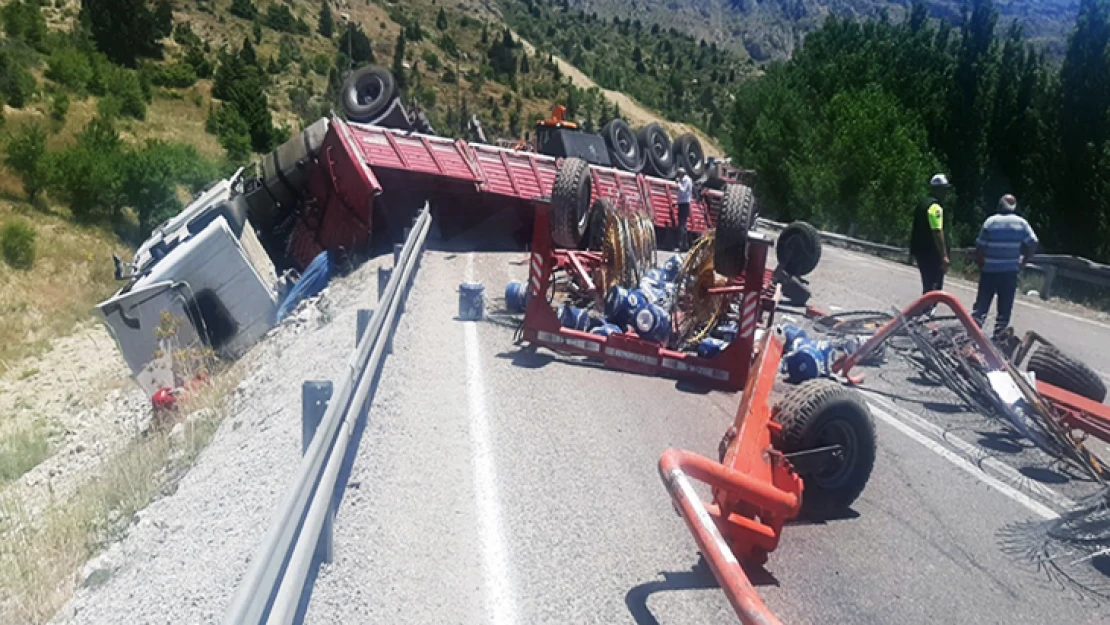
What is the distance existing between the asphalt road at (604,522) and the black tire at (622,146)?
12.7m

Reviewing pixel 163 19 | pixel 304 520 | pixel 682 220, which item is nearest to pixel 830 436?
pixel 304 520

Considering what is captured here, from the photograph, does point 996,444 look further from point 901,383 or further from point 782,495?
point 782,495

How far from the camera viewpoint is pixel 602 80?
108 m

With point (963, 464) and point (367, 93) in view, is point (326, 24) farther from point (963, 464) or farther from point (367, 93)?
point (963, 464)

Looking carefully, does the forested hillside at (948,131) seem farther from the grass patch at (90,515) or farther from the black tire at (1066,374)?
the grass patch at (90,515)

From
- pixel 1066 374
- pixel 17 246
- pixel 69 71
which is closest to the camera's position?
pixel 1066 374

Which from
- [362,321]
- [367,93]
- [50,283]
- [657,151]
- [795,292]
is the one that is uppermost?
[367,93]

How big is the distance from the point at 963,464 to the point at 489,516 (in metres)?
3.94

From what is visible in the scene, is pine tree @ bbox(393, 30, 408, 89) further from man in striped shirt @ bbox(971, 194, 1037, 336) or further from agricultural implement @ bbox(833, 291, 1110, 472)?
agricultural implement @ bbox(833, 291, 1110, 472)

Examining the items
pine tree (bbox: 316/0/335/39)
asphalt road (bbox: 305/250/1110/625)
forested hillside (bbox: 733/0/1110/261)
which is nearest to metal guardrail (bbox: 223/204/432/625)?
asphalt road (bbox: 305/250/1110/625)

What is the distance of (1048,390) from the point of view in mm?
7992

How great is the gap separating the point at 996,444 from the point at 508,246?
11344mm

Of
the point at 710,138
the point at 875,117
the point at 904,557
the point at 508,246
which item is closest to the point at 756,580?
the point at 904,557

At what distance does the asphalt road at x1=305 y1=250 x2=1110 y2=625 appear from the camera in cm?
484
